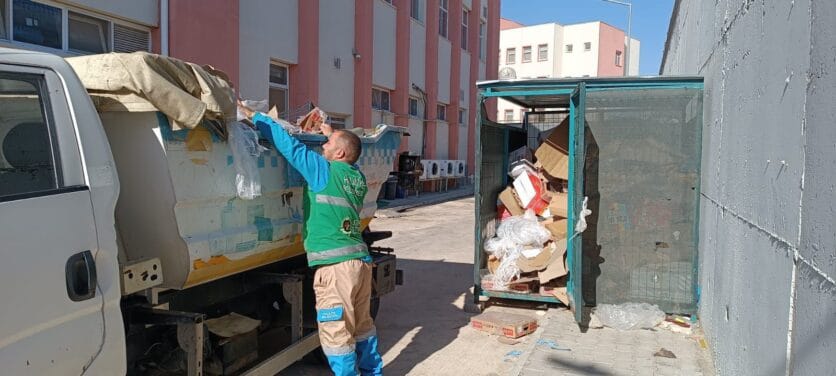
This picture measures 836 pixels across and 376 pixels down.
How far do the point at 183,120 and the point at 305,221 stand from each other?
1405 mm

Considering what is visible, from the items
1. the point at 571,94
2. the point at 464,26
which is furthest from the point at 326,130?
the point at 464,26

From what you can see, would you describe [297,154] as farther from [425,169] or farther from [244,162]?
[425,169]

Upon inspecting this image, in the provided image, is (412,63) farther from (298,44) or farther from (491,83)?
(491,83)

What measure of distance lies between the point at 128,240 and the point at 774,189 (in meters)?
3.26

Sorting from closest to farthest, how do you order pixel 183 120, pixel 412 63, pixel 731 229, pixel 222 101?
pixel 183 120 → pixel 222 101 → pixel 731 229 → pixel 412 63

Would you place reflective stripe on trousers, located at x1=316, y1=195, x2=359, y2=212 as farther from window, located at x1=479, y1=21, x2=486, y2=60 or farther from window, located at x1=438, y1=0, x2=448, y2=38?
window, located at x1=479, y1=21, x2=486, y2=60

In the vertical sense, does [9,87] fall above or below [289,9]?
below

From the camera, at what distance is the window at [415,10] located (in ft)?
73.4

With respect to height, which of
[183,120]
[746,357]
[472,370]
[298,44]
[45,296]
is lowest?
[472,370]

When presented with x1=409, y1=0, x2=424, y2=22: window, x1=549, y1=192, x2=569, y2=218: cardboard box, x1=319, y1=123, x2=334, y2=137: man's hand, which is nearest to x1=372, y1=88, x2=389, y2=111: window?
x1=409, y1=0, x2=424, y2=22: window

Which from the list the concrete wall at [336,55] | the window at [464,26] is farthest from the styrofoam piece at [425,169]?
the window at [464,26]

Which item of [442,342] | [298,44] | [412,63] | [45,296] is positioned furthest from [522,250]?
[412,63]

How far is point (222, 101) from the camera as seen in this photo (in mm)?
3623

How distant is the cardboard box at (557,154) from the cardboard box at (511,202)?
20.7 inches
